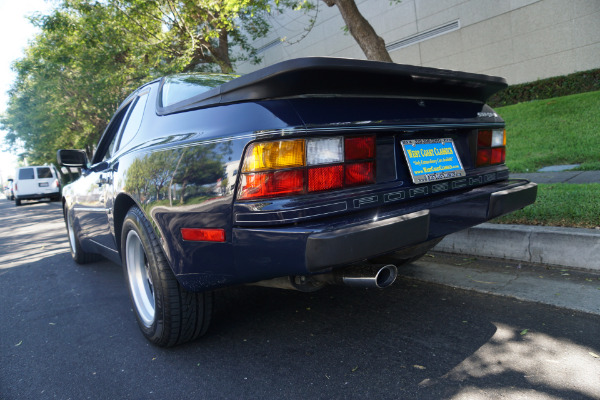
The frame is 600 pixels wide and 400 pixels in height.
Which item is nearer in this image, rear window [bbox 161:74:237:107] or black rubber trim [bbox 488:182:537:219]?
black rubber trim [bbox 488:182:537:219]

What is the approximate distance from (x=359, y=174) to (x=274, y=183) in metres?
0.44

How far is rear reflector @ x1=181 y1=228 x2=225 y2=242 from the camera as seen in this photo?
6.68 ft

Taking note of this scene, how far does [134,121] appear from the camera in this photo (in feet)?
10.6

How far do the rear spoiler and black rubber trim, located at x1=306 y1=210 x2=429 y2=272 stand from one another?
2.31 feet

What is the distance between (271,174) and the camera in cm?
193

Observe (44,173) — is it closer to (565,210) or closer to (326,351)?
(326,351)

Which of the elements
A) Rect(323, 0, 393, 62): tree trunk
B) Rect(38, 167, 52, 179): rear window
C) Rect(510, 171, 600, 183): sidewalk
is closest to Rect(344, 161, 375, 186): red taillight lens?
Rect(510, 171, 600, 183): sidewalk

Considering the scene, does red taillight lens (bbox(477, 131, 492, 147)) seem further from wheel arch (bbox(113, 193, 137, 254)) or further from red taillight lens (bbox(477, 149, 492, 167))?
wheel arch (bbox(113, 193, 137, 254))

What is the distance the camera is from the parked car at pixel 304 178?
6.29 ft

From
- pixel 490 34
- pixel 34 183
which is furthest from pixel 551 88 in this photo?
pixel 34 183

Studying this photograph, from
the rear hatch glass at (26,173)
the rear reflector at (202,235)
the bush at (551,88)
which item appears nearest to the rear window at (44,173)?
the rear hatch glass at (26,173)

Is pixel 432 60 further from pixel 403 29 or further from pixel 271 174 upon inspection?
pixel 271 174

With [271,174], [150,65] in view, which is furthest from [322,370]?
[150,65]

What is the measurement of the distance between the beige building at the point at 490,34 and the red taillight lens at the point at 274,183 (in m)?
7.34
